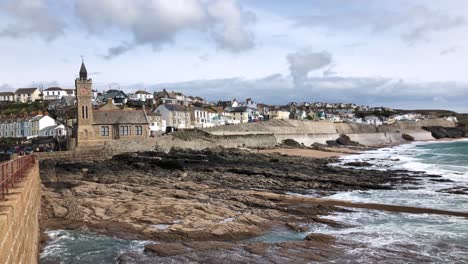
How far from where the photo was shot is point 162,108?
263ft

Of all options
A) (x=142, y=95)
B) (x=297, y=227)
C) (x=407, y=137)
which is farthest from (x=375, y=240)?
(x=142, y=95)

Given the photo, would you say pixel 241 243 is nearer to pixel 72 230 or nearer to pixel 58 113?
pixel 72 230

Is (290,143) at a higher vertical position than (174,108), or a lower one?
lower

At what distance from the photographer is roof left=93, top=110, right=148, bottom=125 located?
4962 centimetres

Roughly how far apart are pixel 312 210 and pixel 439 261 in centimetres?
721

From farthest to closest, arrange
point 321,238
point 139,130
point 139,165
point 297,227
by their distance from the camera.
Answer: point 139,130 < point 139,165 < point 297,227 < point 321,238

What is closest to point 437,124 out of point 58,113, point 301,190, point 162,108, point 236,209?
point 162,108

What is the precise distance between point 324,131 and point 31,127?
55909 millimetres

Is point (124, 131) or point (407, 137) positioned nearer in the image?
point (124, 131)

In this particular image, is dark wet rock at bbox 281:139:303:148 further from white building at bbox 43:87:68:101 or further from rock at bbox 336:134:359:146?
white building at bbox 43:87:68:101

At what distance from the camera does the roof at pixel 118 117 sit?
163 feet

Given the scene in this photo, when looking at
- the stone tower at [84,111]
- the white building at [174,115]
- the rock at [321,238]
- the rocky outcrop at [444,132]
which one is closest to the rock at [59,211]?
the rock at [321,238]

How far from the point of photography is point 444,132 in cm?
11575

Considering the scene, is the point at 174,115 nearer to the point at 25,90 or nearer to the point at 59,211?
the point at 25,90
